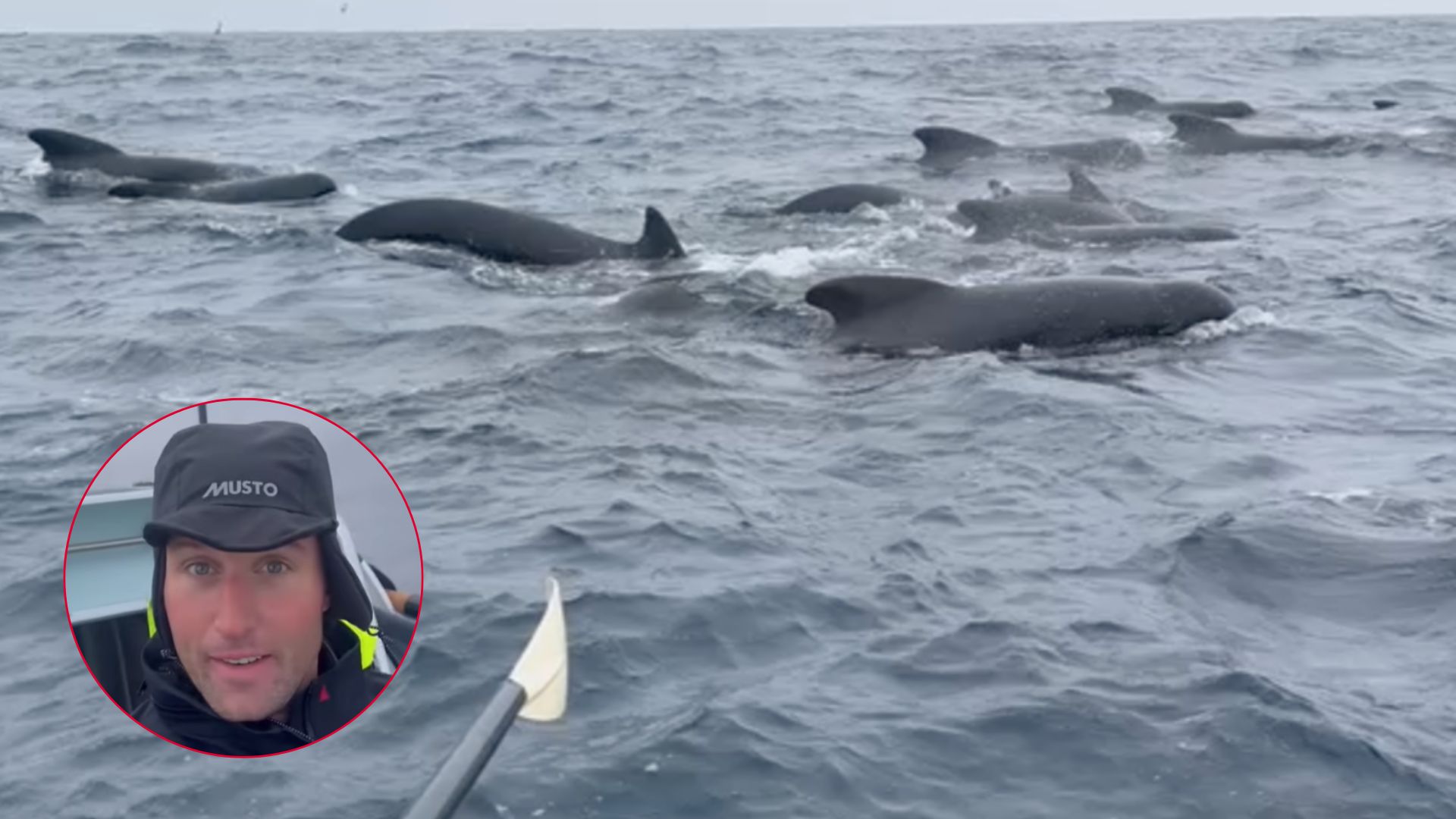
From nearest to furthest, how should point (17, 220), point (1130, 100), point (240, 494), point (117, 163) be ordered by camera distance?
point (240, 494), point (17, 220), point (117, 163), point (1130, 100)

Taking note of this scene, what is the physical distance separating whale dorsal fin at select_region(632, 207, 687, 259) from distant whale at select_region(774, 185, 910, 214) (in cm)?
380

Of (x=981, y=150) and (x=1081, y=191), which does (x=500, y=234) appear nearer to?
(x=1081, y=191)

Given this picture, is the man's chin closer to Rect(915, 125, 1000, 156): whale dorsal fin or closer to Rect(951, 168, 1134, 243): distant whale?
Rect(951, 168, 1134, 243): distant whale

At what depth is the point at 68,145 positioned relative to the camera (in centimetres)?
2300

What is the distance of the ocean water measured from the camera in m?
6.33

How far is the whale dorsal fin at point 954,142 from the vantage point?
2494 cm

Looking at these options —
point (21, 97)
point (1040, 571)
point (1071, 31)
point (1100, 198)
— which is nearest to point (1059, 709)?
point (1040, 571)

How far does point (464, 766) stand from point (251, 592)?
1.78ft

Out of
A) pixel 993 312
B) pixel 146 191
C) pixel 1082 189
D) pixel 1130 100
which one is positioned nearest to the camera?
pixel 993 312

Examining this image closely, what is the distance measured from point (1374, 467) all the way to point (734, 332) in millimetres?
4853

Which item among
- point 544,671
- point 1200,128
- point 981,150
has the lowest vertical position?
point 1200,128

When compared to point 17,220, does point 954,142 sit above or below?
below

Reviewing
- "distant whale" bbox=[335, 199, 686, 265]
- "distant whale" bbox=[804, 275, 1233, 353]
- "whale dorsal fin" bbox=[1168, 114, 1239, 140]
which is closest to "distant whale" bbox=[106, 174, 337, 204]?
"distant whale" bbox=[335, 199, 686, 265]

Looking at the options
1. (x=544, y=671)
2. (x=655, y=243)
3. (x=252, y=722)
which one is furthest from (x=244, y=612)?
(x=655, y=243)
